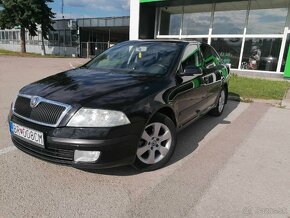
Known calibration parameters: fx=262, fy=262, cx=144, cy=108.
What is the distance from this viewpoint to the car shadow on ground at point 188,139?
→ 3.23 m

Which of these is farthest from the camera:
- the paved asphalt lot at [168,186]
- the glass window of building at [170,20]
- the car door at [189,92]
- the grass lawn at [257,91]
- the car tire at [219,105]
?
the glass window of building at [170,20]

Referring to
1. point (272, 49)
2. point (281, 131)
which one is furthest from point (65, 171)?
point (272, 49)

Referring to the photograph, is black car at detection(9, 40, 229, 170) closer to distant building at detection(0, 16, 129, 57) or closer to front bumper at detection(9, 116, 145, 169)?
front bumper at detection(9, 116, 145, 169)

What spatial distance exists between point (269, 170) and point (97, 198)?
7.55 feet

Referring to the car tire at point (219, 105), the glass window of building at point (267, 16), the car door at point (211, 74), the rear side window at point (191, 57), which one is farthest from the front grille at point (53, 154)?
the glass window of building at point (267, 16)

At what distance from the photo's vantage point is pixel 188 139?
446 cm

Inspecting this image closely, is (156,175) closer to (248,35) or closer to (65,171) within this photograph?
(65,171)

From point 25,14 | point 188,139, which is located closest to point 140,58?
point 188,139

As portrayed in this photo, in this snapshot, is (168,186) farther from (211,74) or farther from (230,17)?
(230,17)

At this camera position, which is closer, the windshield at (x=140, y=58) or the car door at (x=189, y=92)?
the car door at (x=189, y=92)

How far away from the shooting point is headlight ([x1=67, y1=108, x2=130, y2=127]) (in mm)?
2639

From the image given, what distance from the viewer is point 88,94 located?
288 centimetres

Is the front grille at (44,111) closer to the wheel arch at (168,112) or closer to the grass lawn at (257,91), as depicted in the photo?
the wheel arch at (168,112)

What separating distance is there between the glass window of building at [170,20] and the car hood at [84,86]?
45.9 feet
